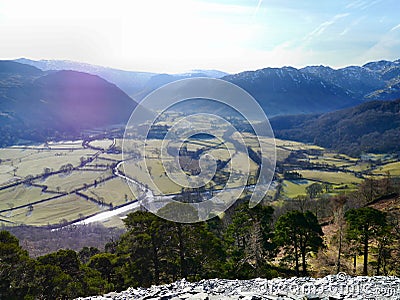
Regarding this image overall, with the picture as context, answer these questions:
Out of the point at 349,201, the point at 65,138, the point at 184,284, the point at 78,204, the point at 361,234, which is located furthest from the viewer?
the point at 65,138

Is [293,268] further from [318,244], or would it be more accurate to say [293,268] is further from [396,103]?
[396,103]

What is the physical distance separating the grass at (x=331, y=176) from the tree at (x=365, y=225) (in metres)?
58.0

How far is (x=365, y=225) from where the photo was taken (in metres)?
18.2

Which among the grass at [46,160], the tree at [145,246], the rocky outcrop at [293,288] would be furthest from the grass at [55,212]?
the rocky outcrop at [293,288]

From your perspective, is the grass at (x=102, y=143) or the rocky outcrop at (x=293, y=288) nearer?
the rocky outcrop at (x=293, y=288)

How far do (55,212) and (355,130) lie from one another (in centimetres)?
13601

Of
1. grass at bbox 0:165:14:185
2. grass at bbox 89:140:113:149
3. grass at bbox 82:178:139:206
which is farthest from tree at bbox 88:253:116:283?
grass at bbox 89:140:113:149

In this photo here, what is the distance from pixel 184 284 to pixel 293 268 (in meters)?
11.6

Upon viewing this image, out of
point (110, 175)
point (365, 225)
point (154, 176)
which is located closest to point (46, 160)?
A: point (110, 175)

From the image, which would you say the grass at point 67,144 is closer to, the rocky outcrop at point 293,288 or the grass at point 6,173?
the grass at point 6,173

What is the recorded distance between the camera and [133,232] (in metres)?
16.2

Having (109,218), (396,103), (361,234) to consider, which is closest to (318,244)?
(361,234)

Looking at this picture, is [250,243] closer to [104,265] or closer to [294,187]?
[104,265]

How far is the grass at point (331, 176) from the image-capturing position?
73981mm
